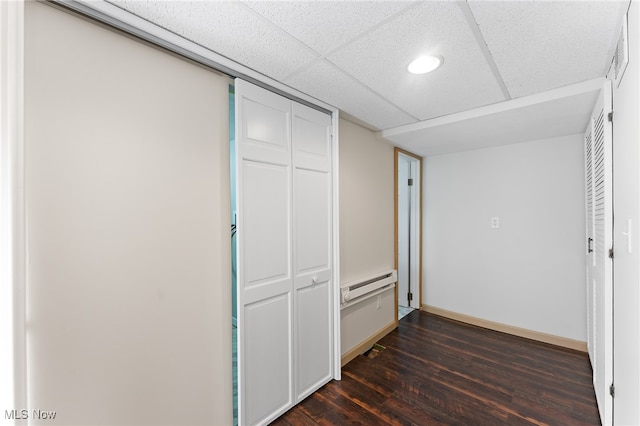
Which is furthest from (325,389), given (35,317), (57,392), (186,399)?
(35,317)

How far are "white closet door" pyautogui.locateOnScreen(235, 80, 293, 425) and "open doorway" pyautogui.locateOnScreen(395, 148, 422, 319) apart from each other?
224cm

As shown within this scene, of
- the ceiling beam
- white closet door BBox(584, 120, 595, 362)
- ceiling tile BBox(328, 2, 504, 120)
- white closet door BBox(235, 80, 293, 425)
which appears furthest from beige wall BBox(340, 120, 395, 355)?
white closet door BBox(584, 120, 595, 362)

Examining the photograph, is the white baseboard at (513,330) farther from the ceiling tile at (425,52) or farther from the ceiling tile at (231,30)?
the ceiling tile at (231,30)

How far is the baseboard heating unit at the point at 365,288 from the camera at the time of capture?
247 cm

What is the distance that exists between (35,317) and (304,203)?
1.49 m

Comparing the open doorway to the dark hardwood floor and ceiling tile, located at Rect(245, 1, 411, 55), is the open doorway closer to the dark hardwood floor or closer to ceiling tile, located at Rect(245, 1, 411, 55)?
the dark hardwood floor

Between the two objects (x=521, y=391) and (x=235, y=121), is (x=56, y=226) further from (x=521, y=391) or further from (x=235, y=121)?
(x=521, y=391)

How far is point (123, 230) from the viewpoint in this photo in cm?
128

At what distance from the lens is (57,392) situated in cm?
111

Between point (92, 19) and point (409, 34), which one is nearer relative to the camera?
point (92, 19)

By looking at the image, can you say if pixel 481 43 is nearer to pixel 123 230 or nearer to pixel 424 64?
pixel 424 64

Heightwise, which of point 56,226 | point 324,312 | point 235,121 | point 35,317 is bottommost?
point 324,312

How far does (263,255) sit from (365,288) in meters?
1.30

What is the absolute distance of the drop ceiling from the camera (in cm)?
118
